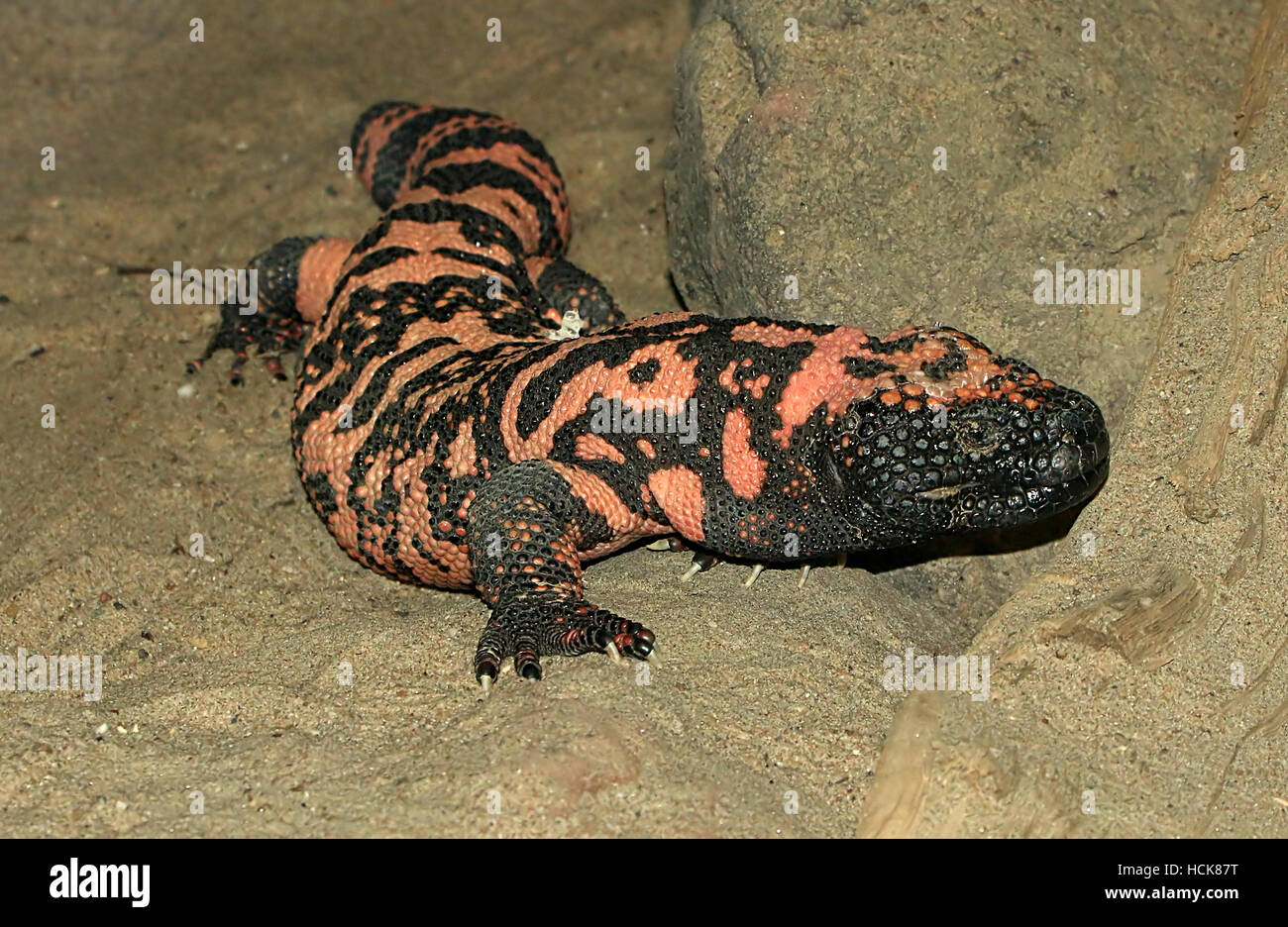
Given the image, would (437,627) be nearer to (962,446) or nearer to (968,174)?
(962,446)

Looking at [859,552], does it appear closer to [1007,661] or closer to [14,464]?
[1007,661]

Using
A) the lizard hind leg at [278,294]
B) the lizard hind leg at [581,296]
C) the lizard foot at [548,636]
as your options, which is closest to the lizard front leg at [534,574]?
the lizard foot at [548,636]

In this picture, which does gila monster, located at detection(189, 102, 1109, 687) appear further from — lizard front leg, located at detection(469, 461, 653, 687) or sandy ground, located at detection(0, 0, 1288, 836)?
sandy ground, located at detection(0, 0, 1288, 836)

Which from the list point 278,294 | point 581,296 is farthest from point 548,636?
point 278,294

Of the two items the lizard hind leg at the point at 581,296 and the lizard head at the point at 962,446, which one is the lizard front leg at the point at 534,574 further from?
the lizard hind leg at the point at 581,296
